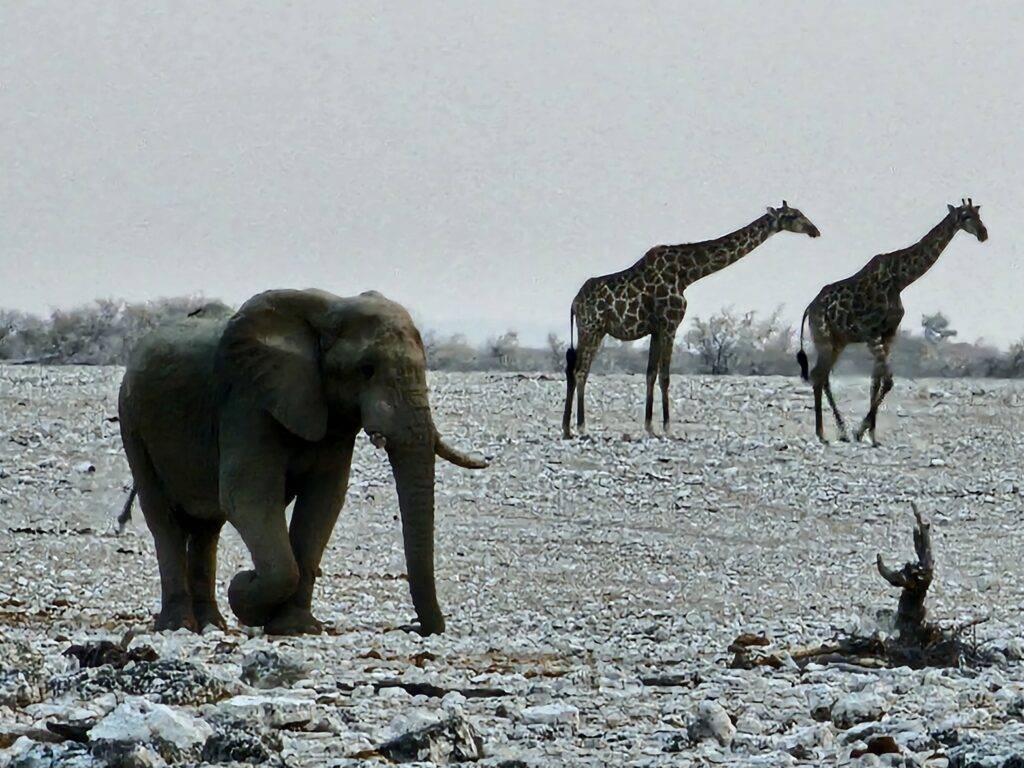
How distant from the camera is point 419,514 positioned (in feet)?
33.7

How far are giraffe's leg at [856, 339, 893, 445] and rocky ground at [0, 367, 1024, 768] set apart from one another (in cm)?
26

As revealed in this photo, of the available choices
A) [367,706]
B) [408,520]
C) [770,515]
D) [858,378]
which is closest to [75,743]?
[367,706]

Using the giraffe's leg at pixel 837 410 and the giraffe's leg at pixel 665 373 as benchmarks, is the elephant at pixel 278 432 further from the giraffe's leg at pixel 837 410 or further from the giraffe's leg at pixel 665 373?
the giraffe's leg at pixel 837 410

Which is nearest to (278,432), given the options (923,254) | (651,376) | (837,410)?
(651,376)

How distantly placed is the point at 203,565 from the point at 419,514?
1.93 meters

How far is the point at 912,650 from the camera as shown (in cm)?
948

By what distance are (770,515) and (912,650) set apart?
7600mm

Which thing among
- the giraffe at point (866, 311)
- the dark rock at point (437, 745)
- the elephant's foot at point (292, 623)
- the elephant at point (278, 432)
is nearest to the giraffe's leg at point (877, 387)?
the giraffe at point (866, 311)

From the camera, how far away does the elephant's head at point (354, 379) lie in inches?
403

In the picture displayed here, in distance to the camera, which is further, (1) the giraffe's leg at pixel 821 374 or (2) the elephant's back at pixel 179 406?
(1) the giraffe's leg at pixel 821 374

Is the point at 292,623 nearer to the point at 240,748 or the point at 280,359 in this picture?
the point at 280,359

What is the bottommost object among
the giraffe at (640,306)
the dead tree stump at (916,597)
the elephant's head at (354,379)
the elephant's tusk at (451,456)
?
the dead tree stump at (916,597)

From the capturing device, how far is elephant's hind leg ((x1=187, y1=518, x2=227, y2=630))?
1163cm

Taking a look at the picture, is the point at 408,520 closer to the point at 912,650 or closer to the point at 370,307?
the point at 370,307
